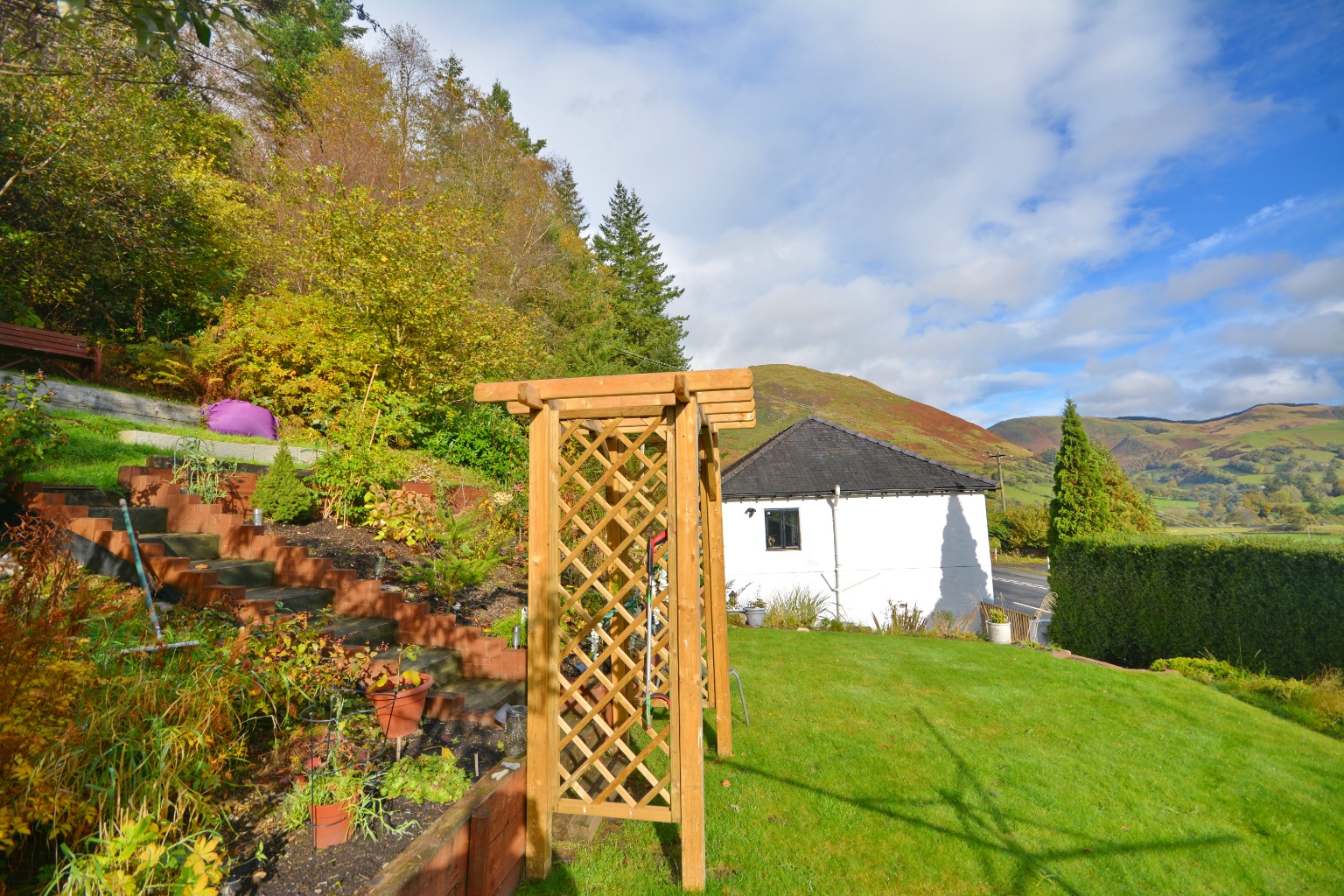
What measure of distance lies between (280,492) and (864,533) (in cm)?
1322

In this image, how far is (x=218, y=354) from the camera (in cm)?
932

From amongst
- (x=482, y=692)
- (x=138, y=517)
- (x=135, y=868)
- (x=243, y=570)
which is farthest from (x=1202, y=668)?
(x=138, y=517)

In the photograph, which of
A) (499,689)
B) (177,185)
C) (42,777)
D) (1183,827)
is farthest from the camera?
(177,185)

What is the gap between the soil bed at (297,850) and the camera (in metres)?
2.25

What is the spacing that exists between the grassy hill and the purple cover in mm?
21085

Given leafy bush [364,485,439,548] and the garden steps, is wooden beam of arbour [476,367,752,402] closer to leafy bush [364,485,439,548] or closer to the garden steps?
the garden steps

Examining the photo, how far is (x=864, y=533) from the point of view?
15398mm

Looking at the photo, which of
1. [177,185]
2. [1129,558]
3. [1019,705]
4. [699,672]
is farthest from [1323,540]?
[177,185]

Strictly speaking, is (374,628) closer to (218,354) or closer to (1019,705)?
(1019,705)

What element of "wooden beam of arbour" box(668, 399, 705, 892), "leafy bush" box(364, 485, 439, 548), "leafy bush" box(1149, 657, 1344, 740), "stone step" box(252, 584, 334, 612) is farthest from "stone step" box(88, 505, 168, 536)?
"leafy bush" box(1149, 657, 1344, 740)

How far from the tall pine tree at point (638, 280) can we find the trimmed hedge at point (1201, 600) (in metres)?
17.3

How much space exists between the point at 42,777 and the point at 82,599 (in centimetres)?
111

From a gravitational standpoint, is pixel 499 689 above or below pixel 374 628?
below

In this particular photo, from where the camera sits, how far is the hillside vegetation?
104 ft
